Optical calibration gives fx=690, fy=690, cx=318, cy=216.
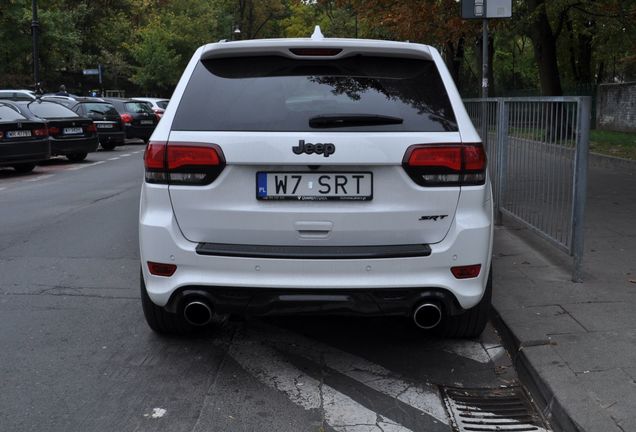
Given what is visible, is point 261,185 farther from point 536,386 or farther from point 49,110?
point 49,110

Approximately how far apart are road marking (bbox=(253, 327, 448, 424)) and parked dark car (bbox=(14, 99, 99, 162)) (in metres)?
13.7

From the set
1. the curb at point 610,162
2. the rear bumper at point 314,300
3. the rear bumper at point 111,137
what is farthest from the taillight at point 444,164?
the rear bumper at point 111,137

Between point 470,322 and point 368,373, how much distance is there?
2.59 feet

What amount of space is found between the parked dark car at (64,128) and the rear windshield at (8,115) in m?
1.77

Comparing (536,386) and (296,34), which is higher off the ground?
(296,34)

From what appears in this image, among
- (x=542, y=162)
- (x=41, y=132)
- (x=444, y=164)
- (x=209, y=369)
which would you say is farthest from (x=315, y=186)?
(x=41, y=132)

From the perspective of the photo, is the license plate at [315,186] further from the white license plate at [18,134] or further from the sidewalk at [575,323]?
the white license plate at [18,134]

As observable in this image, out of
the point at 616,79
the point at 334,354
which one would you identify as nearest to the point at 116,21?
the point at 616,79

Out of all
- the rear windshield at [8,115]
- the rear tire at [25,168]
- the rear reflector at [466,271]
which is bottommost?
the rear tire at [25,168]

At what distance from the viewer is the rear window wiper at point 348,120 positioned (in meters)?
3.71

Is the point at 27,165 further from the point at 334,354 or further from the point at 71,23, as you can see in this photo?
the point at 71,23

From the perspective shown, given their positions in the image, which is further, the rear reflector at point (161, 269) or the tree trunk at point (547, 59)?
the tree trunk at point (547, 59)

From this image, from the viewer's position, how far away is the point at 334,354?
14.5 ft

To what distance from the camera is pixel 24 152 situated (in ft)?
48.4
